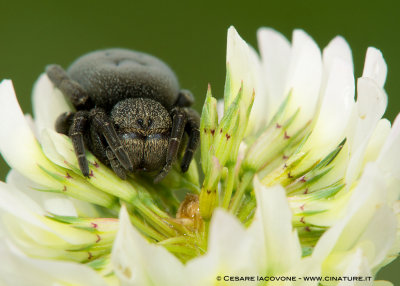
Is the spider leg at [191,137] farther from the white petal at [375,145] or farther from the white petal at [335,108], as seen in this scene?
the white petal at [375,145]

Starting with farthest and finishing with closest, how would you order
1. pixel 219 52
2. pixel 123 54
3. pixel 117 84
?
1. pixel 219 52
2. pixel 123 54
3. pixel 117 84

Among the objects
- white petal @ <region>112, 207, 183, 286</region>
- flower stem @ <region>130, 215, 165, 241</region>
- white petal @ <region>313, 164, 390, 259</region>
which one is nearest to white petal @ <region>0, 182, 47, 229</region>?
A: flower stem @ <region>130, 215, 165, 241</region>

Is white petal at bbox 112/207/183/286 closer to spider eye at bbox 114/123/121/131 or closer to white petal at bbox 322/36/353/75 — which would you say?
spider eye at bbox 114/123/121/131

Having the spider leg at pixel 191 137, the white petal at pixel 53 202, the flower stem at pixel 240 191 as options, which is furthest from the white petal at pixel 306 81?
the white petal at pixel 53 202

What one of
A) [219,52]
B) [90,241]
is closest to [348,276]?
[90,241]

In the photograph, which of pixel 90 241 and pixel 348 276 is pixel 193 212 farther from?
pixel 348 276
